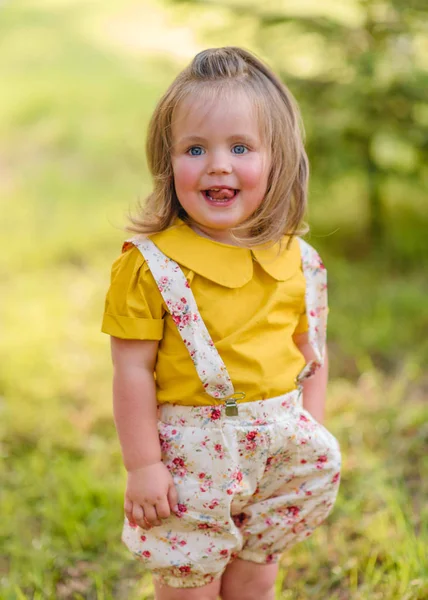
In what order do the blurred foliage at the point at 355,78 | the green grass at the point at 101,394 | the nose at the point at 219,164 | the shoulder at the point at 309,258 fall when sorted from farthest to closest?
the blurred foliage at the point at 355,78, the green grass at the point at 101,394, the shoulder at the point at 309,258, the nose at the point at 219,164

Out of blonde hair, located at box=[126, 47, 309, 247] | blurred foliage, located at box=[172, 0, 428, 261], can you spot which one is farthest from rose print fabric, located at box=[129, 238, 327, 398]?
blurred foliage, located at box=[172, 0, 428, 261]

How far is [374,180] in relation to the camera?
4574 mm

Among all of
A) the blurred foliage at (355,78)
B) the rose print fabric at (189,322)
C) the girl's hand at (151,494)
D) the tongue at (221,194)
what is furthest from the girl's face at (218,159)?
the blurred foliage at (355,78)

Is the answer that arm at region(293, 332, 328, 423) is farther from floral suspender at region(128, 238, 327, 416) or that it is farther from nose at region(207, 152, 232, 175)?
nose at region(207, 152, 232, 175)

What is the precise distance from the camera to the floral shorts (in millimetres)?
1678

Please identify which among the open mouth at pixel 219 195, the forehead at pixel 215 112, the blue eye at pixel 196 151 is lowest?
the open mouth at pixel 219 195

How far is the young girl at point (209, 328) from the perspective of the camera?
163 cm

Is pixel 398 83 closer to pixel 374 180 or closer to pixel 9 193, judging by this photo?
pixel 374 180

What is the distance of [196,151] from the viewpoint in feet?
5.39

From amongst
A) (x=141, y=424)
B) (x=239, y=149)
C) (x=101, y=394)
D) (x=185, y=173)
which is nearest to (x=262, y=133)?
(x=239, y=149)

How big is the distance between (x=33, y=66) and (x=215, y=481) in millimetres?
7966

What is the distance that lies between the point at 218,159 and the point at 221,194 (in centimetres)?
8

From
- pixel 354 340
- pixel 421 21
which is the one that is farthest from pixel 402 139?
pixel 354 340

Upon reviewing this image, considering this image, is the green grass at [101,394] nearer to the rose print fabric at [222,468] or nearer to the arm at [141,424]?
the rose print fabric at [222,468]
